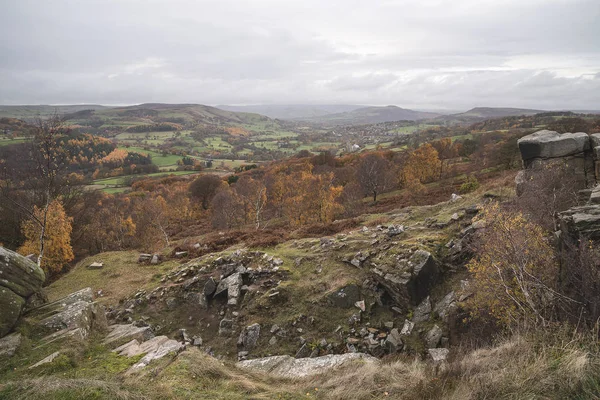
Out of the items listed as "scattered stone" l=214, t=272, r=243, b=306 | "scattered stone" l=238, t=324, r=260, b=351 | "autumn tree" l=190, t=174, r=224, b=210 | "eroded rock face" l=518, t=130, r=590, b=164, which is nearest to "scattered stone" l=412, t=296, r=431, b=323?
"scattered stone" l=238, t=324, r=260, b=351

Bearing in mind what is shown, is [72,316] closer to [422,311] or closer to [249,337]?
[249,337]

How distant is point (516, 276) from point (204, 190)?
75.4 meters

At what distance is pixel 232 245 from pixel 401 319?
1495cm

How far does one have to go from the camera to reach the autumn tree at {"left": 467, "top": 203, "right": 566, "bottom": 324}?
29.2 ft

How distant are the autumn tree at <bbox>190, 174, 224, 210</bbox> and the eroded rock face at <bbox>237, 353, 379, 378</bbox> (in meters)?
68.7

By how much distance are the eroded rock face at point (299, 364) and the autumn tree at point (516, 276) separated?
475 cm

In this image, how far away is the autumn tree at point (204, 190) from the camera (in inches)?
3019

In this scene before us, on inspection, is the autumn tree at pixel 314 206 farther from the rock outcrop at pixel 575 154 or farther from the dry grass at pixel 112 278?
the rock outcrop at pixel 575 154

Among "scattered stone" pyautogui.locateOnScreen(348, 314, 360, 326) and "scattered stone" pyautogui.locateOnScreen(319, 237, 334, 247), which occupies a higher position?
"scattered stone" pyautogui.locateOnScreen(319, 237, 334, 247)

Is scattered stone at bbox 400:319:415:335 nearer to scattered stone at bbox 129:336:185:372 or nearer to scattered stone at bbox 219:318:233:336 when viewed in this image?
scattered stone at bbox 219:318:233:336

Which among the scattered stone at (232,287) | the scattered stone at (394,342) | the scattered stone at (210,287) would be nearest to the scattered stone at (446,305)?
the scattered stone at (394,342)

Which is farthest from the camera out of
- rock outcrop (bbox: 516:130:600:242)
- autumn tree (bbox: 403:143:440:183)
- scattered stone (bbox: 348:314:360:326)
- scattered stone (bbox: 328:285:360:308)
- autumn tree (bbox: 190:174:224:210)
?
autumn tree (bbox: 190:174:224:210)

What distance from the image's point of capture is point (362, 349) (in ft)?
41.3

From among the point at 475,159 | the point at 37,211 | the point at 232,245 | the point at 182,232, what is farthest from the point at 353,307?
the point at 475,159
